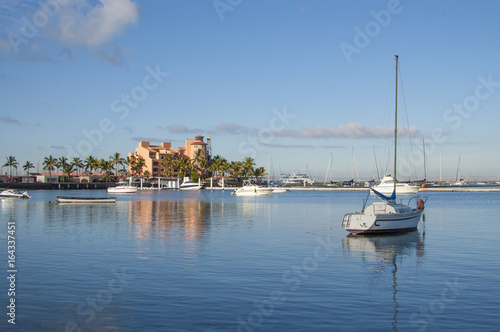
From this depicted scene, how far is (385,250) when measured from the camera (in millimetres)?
31141

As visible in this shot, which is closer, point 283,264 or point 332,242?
point 283,264

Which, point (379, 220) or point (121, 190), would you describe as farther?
point (121, 190)

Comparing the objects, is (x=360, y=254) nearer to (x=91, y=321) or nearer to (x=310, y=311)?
(x=310, y=311)

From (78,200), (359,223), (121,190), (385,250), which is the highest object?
(359,223)

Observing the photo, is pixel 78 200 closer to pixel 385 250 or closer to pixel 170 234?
pixel 170 234

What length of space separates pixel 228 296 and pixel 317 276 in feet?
18.5

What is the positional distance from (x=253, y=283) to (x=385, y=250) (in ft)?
45.6

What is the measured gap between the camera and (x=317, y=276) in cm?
2214

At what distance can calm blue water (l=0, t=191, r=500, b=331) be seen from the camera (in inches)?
600

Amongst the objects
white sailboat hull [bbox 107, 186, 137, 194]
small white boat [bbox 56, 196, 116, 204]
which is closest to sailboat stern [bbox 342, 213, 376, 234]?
small white boat [bbox 56, 196, 116, 204]

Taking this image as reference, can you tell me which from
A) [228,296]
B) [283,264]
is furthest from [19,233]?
[228,296]

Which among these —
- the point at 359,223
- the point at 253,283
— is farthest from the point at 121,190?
the point at 253,283

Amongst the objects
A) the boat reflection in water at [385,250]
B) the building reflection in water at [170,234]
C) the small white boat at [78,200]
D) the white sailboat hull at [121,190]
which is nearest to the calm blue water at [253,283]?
the boat reflection in water at [385,250]

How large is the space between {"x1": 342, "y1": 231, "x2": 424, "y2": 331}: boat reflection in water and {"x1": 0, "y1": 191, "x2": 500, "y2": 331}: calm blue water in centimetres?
8
